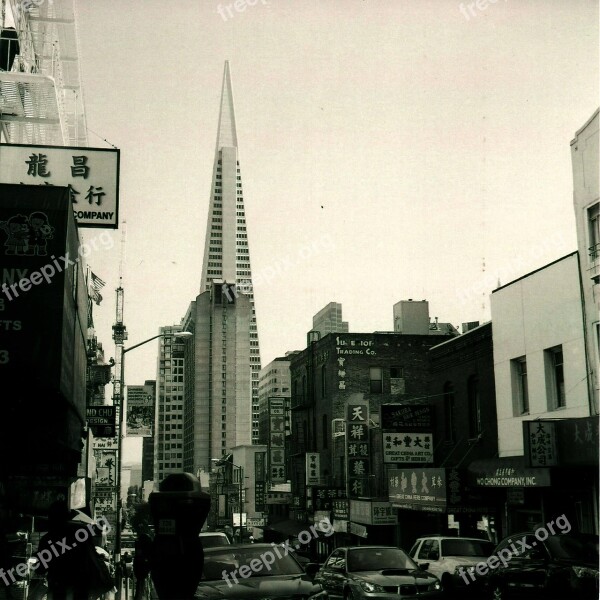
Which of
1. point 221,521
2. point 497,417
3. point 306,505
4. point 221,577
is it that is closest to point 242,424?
point 221,521

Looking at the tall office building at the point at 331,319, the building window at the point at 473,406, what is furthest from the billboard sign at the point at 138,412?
the tall office building at the point at 331,319

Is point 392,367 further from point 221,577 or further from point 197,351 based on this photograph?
point 197,351

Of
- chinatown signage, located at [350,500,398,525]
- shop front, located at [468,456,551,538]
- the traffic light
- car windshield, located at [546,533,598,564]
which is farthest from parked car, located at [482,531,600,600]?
chinatown signage, located at [350,500,398,525]

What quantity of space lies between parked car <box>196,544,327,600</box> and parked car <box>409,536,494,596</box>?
594cm

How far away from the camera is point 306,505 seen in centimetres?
5475

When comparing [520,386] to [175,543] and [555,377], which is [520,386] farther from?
[175,543]

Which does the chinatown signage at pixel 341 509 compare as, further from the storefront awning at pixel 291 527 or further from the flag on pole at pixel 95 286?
the flag on pole at pixel 95 286

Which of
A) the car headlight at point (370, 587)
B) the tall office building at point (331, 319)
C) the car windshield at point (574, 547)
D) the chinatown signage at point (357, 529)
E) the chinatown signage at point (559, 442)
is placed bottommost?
the chinatown signage at point (357, 529)

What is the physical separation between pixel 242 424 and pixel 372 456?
428ft

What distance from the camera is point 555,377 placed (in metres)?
24.1

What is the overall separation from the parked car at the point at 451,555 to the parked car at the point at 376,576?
4.28ft

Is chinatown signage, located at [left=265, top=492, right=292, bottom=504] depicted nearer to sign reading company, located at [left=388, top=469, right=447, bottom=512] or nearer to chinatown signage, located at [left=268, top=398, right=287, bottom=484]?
chinatown signage, located at [left=268, top=398, right=287, bottom=484]

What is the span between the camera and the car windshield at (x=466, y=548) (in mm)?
18719

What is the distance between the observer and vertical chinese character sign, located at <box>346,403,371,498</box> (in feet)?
136
